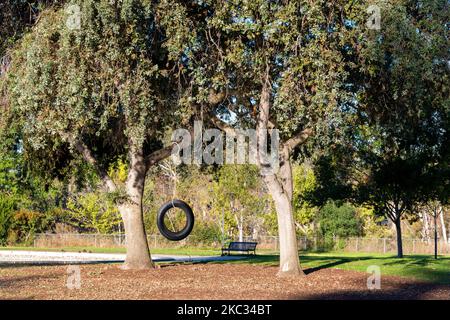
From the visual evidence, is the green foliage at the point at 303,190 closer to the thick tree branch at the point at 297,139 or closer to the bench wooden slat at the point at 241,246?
the bench wooden slat at the point at 241,246

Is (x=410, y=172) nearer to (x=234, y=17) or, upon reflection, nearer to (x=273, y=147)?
(x=273, y=147)

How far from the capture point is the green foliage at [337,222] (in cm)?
4931

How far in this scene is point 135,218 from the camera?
2284cm

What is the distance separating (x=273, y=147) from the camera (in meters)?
21.4

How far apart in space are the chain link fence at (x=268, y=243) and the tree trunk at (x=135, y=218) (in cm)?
2356

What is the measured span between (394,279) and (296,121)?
5926mm

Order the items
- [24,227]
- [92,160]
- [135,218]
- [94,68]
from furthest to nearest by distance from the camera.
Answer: [24,227], [92,160], [135,218], [94,68]

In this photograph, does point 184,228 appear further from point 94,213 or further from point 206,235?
point 94,213

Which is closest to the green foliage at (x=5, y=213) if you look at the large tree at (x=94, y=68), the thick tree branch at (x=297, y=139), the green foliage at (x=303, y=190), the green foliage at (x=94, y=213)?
the green foliage at (x=94, y=213)

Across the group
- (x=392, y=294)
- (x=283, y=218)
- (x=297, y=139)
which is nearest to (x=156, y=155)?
(x=297, y=139)

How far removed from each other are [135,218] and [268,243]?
1129 inches

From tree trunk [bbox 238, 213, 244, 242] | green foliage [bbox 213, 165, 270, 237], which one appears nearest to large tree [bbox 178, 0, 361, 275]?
green foliage [bbox 213, 165, 270, 237]

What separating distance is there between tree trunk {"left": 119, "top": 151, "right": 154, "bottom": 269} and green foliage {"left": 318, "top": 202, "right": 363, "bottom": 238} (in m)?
28.0
